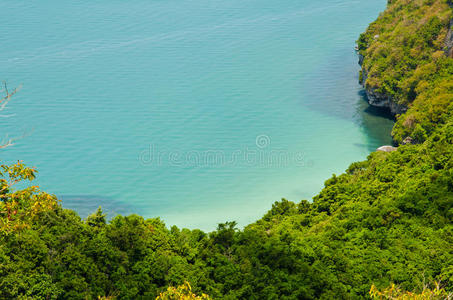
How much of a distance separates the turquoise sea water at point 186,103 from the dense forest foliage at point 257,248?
21.7ft

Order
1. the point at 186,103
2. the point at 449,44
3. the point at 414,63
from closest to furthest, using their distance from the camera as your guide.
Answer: the point at 449,44, the point at 414,63, the point at 186,103

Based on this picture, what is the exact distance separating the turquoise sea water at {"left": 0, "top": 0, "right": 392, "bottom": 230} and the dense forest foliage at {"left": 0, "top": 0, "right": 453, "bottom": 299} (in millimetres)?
6626

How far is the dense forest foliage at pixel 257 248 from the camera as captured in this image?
12898 millimetres

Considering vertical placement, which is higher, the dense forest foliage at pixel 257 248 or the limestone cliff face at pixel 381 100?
the limestone cliff face at pixel 381 100

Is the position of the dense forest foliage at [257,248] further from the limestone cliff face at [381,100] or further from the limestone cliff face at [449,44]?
the limestone cliff face at [381,100]

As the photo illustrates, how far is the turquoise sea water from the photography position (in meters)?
25.8

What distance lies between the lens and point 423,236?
1548cm

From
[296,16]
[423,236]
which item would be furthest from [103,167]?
[296,16]

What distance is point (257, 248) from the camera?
50.0 ft

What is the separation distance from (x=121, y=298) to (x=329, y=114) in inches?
877

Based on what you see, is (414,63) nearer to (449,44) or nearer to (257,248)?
(449,44)

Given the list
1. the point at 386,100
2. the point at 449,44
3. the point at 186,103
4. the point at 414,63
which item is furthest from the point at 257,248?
the point at 414,63

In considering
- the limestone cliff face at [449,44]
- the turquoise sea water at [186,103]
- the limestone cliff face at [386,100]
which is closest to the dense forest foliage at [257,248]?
the turquoise sea water at [186,103]

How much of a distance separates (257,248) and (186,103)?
19.7 m
